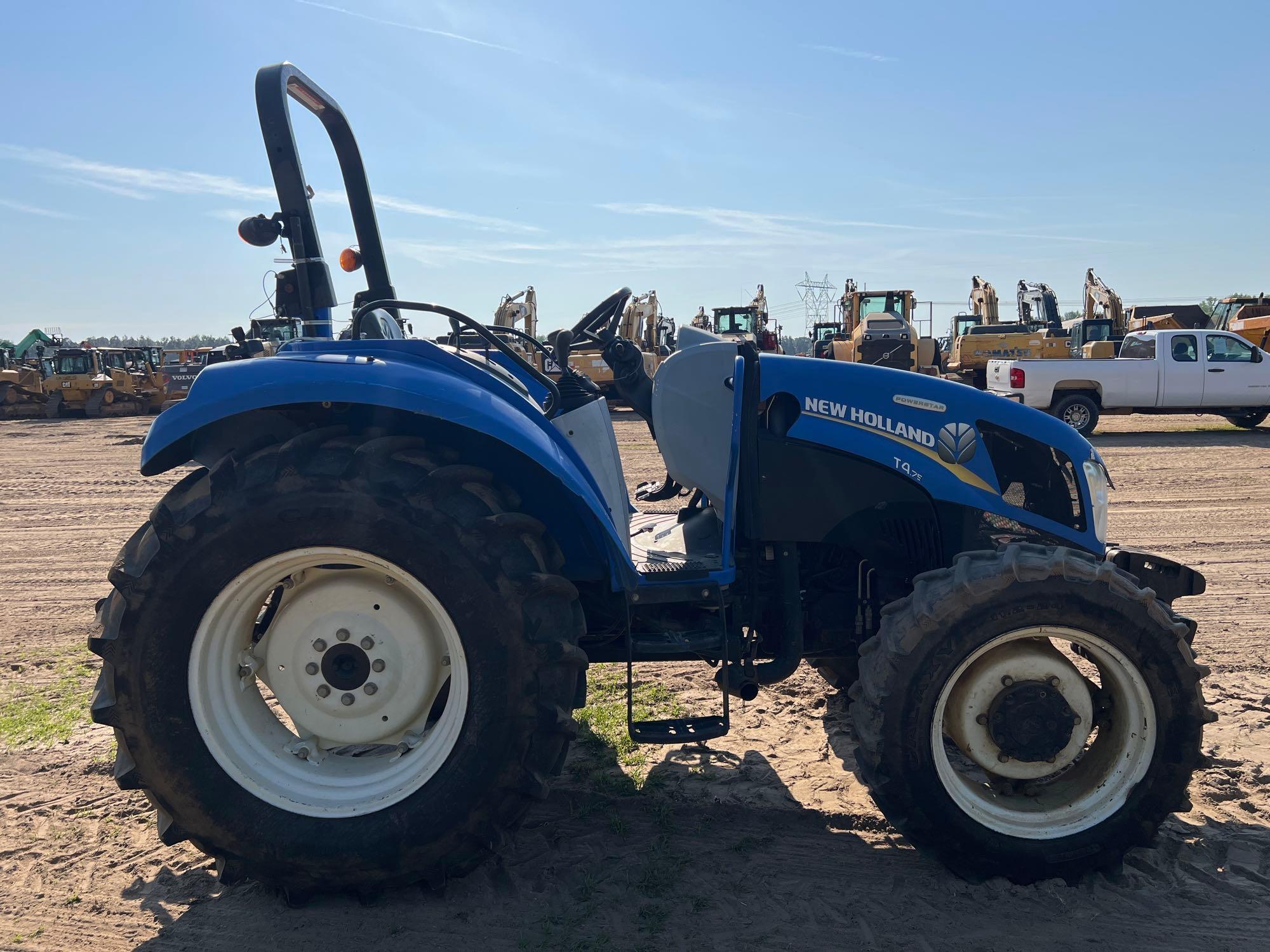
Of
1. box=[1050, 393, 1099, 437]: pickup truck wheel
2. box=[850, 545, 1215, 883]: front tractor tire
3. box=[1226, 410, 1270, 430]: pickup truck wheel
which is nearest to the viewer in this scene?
box=[850, 545, 1215, 883]: front tractor tire

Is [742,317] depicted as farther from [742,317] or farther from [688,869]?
[688,869]

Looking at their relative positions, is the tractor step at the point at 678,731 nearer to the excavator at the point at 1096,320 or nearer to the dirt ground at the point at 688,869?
the dirt ground at the point at 688,869

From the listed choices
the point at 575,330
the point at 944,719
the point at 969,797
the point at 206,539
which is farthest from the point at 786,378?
the point at 206,539

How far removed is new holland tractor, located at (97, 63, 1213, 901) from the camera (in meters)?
2.59

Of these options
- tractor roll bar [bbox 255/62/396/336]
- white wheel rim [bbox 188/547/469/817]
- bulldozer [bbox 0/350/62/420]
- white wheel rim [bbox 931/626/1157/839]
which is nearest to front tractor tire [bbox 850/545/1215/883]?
white wheel rim [bbox 931/626/1157/839]

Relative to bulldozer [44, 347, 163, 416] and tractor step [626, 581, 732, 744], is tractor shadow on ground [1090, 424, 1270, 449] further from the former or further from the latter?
bulldozer [44, 347, 163, 416]

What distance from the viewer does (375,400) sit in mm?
2604

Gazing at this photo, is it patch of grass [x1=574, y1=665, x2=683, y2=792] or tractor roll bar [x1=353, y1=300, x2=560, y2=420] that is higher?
tractor roll bar [x1=353, y1=300, x2=560, y2=420]

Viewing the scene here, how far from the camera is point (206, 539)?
8.34 ft

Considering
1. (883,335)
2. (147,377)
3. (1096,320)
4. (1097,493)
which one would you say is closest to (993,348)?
(883,335)

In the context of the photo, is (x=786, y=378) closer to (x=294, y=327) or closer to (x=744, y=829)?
(x=744, y=829)

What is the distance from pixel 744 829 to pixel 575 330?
2.03 metres

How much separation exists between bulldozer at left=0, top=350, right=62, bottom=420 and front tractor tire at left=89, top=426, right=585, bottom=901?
27458mm

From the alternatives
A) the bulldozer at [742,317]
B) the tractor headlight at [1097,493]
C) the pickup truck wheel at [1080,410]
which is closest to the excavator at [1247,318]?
→ the pickup truck wheel at [1080,410]
